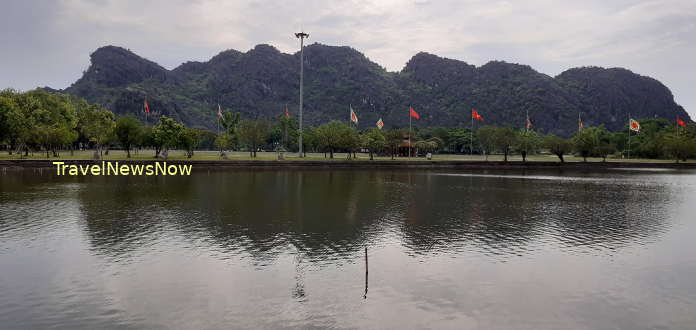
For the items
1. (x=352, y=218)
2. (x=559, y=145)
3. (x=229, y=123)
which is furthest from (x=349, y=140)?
(x=352, y=218)

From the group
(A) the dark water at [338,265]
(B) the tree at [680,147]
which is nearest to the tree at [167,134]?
(A) the dark water at [338,265]

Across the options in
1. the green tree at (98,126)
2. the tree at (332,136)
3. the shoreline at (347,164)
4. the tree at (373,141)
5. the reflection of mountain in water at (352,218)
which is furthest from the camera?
the tree at (373,141)

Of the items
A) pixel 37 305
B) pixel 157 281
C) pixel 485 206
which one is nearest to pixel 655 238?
pixel 485 206

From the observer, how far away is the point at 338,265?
23828 mm

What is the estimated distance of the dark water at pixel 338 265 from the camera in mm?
17531

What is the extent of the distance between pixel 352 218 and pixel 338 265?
1426cm

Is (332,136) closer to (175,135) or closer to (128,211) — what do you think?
(175,135)

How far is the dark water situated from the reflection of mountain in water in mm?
221

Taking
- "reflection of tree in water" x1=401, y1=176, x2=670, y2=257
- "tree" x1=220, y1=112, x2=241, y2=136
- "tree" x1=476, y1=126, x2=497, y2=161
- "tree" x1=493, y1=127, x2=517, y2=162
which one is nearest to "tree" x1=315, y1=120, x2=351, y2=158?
"tree" x1=220, y1=112, x2=241, y2=136

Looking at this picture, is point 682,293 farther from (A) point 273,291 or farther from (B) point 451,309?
(A) point 273,291

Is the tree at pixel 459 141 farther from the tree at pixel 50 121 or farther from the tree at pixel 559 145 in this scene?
the tree at pixel 50 121

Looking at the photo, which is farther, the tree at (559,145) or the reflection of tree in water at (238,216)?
the tree at (559,145)

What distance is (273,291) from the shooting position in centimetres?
1989

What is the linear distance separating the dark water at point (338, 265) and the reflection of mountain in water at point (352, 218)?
221 mm
